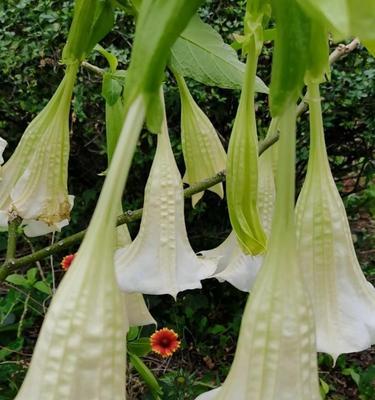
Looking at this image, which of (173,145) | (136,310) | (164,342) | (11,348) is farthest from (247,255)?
(173,145)

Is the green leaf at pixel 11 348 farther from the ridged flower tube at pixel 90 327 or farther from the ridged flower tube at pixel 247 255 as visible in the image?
the ridged flower tube at pixel 90 327

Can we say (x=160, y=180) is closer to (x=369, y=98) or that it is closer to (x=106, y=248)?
(x=106, y=248)

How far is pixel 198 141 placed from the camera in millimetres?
744

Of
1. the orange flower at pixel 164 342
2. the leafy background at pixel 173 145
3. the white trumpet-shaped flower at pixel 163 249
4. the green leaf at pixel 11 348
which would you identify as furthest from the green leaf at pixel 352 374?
the white trumpet-shaped flower at pixel 163 249

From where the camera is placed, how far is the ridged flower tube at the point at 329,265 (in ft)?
1.58

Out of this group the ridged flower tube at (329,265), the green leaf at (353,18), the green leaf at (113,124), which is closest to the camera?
the green leaf at (353,18)

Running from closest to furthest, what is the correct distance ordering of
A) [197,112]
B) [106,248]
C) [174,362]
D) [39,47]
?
1. [106,248]
2. [197,112]
3. [39,47]
4. [174,362]

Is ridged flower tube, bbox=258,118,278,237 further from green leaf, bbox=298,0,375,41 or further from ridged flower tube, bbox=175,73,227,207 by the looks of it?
green leaf, bbox=298,0,375,41

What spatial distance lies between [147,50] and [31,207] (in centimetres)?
39

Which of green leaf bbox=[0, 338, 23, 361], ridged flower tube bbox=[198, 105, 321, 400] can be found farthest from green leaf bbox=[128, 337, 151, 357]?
ridged flower tube bbox=[198, 105, 321, 400]

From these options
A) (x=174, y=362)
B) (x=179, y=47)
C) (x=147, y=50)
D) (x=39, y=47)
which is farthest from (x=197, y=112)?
(x=174, y=362)

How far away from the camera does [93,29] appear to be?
0.61 metres

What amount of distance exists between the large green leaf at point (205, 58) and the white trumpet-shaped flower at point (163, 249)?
8 cm

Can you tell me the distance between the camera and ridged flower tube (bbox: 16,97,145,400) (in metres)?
0.32
